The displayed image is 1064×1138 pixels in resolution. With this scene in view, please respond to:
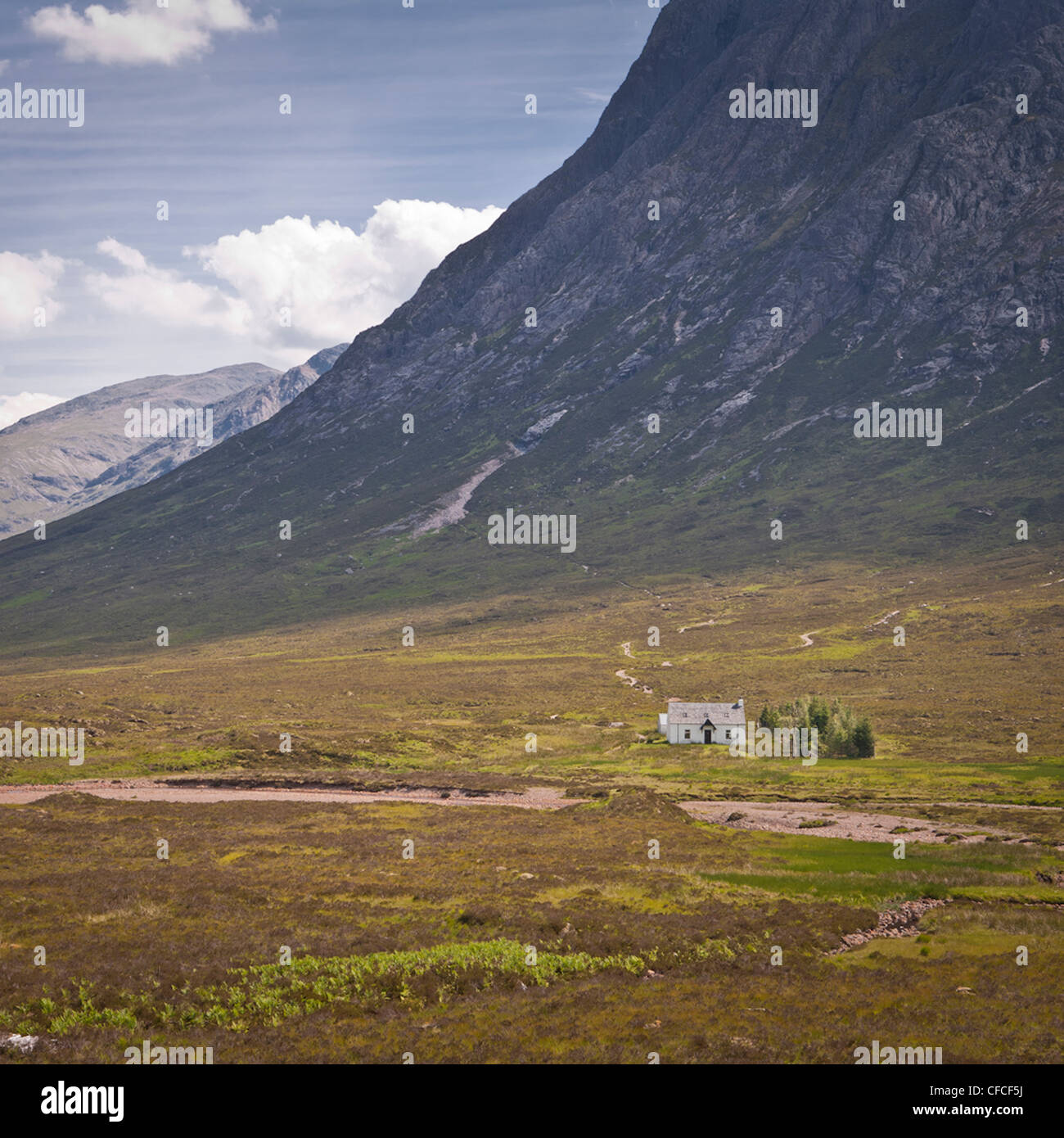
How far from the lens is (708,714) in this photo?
107 meters

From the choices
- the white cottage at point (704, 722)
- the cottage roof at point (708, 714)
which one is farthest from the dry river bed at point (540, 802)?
the cottage roof at point (708, 714)

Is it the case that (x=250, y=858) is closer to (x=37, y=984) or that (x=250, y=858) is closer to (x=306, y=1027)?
(x=37, y=984)

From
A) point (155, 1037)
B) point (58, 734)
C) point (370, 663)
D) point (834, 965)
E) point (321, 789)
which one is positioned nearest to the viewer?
point (155, 1037)

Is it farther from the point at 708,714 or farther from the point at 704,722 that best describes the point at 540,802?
the point at 708,714

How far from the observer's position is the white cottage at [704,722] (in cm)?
10612

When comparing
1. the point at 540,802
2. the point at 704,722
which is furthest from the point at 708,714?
the point at 540,802

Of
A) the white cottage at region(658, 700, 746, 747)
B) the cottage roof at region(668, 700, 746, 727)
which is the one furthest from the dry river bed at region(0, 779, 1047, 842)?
the cottage roof at region(668, 700, 746, 727)

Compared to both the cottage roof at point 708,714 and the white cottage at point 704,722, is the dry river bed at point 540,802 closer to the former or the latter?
the white cottage at point 704,722

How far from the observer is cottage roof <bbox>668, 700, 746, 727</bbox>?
10638 centimetres

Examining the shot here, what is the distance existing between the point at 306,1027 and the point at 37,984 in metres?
10.5

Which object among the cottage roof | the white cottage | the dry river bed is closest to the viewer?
the dry river bed

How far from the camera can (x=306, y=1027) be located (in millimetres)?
31172

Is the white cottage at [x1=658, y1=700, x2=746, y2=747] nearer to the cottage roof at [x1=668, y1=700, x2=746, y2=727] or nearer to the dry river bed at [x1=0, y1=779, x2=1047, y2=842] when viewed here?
the cottage roof at [x1=668, y1=700, x2=746, y2=727]
